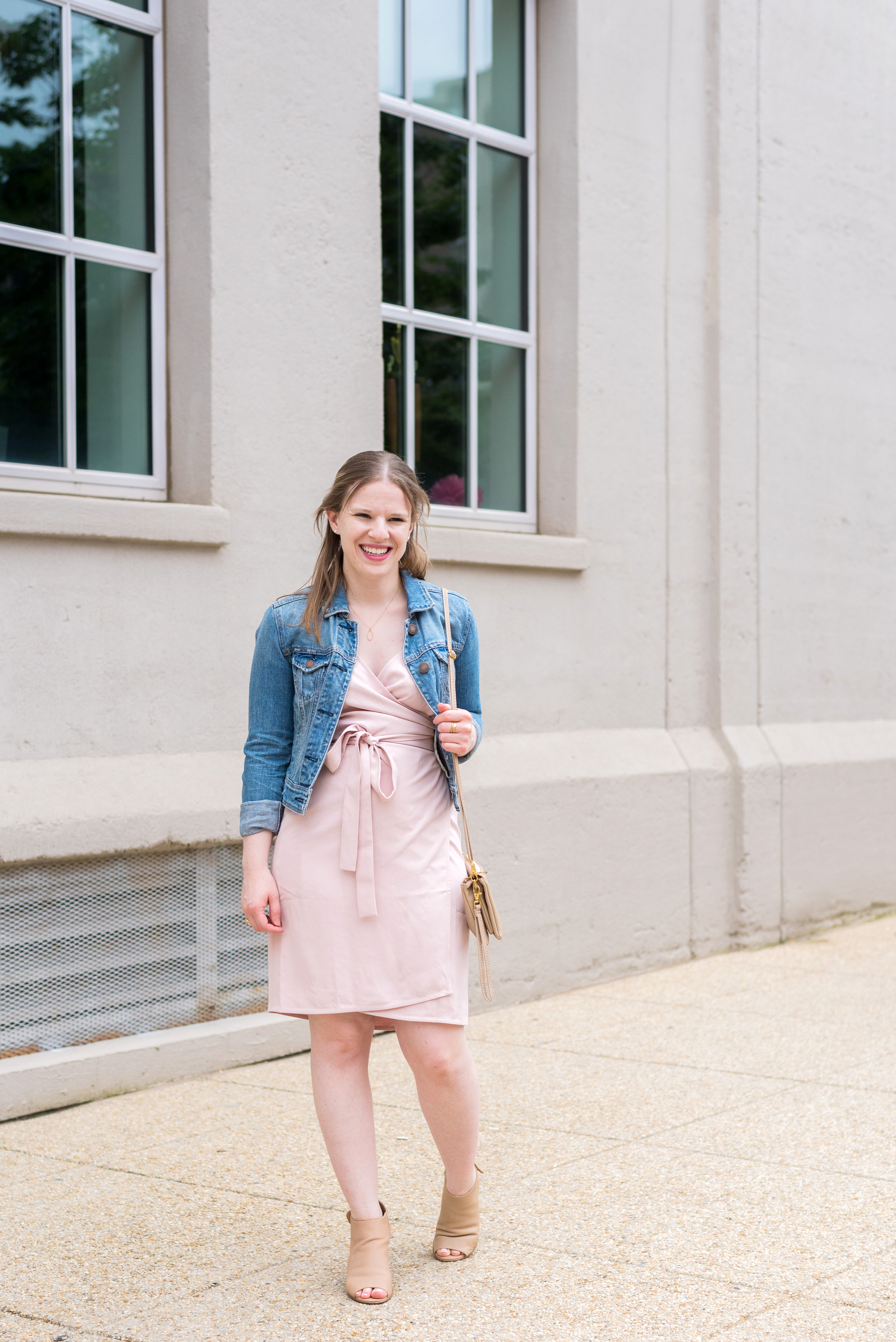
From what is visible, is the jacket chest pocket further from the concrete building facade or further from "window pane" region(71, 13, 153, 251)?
"window pane" region(71, 13, 153, 251)

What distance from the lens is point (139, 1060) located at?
500 centimetres

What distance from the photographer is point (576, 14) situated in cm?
691

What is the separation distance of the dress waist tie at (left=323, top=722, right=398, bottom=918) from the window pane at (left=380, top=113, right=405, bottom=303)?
11.4 feet

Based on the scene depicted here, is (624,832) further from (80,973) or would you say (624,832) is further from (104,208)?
(104,208)

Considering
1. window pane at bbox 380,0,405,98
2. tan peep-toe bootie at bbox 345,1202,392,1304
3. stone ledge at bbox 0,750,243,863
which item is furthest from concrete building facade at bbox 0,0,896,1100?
tan peep-toe bootie at bbox 345,1202,392,1304

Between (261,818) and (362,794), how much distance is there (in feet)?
0.79

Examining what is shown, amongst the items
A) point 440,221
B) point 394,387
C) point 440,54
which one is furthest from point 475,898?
point 440,54

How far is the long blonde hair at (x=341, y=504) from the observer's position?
11.1 feet

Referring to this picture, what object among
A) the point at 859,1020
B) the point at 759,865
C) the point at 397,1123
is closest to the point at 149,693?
the point at 397,1123

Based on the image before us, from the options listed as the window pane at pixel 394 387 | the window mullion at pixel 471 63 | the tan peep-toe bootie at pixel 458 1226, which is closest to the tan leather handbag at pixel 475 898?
the tan peep-toe bootie at pixel 458 1226

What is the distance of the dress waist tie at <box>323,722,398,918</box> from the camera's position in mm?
3268

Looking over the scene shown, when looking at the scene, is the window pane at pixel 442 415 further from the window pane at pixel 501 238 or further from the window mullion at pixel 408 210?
the window pane at pixel 501 238

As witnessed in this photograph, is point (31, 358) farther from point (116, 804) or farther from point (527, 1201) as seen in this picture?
point (527, 1201)

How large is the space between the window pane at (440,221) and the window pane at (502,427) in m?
0.32
